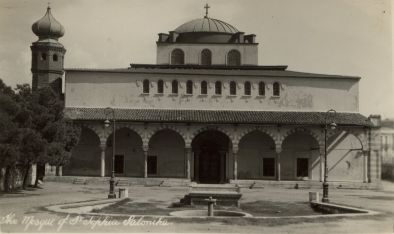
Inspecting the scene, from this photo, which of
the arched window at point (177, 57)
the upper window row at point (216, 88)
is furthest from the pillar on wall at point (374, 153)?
the arched window at point (177, 57)

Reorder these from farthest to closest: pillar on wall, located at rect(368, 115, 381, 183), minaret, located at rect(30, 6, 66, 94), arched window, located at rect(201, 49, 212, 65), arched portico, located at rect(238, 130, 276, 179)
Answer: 1. arched window, located at rect(201, 49, 212, 65)
2. minaret, located at rect(30, 6, 66, 94)
3. arched portico, located at rect(238, 130, 276, 179)
4. pillar on wall, located at rect(368, 115, 381, 183)

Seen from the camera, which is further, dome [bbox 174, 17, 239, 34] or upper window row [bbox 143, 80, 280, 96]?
dome [bbox 174, 17, 239, 34]

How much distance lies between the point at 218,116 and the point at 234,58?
31.9ft

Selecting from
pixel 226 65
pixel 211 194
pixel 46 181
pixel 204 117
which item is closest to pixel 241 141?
pixel 204 117

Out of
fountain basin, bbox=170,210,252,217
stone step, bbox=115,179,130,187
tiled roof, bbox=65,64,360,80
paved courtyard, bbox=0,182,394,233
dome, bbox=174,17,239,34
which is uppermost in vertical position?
dome, bbox=174,17,239,34

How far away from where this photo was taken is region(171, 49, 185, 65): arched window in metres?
52.1

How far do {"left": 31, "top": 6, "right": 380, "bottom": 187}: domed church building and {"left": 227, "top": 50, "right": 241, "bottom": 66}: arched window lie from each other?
5.78 metres

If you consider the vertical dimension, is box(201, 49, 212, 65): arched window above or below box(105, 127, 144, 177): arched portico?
above

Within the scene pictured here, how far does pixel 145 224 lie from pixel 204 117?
80.6ft

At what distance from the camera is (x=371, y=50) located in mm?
28484

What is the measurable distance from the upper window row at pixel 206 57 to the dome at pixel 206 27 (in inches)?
91.9

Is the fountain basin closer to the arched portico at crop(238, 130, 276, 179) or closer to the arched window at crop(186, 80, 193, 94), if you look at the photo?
the arched portico at crop(238, 130, 276, 179)

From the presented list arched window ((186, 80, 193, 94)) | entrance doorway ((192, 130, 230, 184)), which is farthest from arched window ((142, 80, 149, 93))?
entrance doorway ((192, 130, 230, 184))

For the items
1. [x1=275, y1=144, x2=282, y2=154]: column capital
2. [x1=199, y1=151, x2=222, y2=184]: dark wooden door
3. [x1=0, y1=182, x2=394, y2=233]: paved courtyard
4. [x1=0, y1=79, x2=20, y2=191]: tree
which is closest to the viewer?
[x1=0, y1=182, x2=394, y2=233]: paved courtyard
